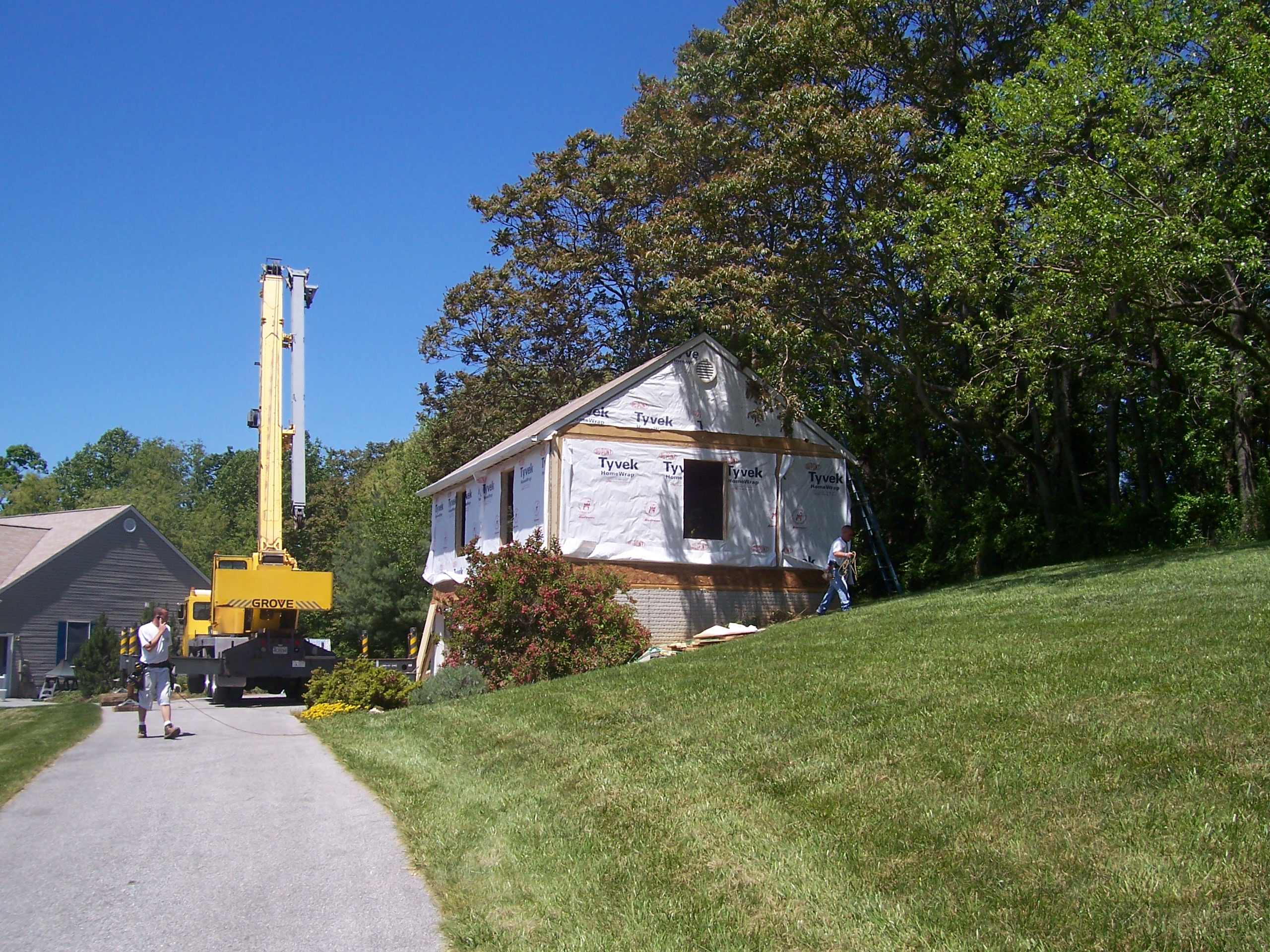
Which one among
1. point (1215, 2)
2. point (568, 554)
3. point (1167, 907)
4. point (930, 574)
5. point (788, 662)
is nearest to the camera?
point (1167, 907)

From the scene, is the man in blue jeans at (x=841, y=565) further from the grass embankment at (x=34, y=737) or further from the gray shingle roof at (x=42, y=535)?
the gray shingle roof at (x=42, y=535)

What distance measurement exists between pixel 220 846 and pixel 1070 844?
542cm

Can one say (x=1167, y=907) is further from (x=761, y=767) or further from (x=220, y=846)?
(x=220, y=846)

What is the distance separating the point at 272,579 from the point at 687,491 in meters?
8.16

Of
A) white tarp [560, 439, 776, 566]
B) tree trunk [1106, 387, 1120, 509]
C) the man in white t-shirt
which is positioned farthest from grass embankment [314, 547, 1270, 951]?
tree trunk [1106, 387, 1120, 509]

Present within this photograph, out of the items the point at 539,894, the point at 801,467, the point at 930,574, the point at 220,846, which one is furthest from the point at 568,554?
the point at 539,894

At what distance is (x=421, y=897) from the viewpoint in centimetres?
607

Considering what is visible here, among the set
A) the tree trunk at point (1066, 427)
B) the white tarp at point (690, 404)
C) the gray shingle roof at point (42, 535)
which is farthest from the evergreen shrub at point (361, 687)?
the gray shingle roof at point (42, 535)

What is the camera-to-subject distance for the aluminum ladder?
894 inches

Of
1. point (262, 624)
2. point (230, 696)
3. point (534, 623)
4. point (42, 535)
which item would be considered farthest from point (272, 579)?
point (42, 535)

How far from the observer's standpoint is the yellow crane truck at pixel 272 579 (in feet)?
64.3

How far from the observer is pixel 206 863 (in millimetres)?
6875

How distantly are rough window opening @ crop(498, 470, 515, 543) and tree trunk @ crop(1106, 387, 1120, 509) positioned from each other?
11.6 meters

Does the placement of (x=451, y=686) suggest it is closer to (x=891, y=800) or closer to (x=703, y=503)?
(x=703, y=503)
